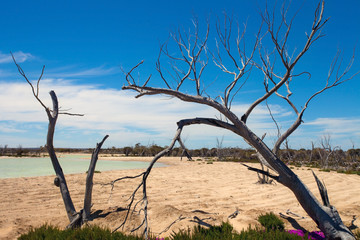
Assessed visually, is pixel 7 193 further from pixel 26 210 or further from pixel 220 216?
pixel 220 216

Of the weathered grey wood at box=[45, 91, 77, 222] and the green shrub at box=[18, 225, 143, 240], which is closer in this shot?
the green shrub at box=[18, 225, 143, 240]

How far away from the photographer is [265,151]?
4.42 metres

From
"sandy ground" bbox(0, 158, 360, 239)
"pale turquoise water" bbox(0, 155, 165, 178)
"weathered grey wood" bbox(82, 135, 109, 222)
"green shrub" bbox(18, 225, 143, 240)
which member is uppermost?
"weathered grey wood" bbox(82, 135, 109, 222)

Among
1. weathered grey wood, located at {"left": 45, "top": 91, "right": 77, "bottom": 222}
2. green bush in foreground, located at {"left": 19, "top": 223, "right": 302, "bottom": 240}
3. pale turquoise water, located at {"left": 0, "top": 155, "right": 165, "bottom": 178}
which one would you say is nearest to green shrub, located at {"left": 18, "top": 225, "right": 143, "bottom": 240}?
green bush in foreground, located at {"left": 19, "top": 223, "right": 302, "bottom": 240}

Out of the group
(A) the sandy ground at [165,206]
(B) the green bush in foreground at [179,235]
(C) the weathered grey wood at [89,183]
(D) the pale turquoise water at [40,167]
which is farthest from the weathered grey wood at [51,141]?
(D) the pale turquoise water at [40,167]

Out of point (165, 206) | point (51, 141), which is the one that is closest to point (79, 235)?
point (51, 141)

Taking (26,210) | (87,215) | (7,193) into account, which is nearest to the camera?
(87,215)

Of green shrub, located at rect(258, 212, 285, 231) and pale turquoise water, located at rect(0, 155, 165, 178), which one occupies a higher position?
green shrub, located at rect(258, 212, 285, 231)

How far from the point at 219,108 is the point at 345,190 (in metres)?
9.71

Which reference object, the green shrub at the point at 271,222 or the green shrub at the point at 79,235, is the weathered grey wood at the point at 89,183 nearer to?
the green shrub at the point at 79,235

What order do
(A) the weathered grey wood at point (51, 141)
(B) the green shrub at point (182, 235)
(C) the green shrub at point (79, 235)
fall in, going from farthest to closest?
1. (A) the weathered grey wood at point (51, 141)
2. (C) the green shrub at point (79, 235)
3. (B) the green shrub at point (182, 235)

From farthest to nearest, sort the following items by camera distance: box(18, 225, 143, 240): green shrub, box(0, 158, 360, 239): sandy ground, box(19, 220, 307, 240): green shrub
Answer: box(0, 158, 360, 239): sandy ground
box(18, 225, 143, 240): green shrub
box(19, 220, 307, 240): green shrub

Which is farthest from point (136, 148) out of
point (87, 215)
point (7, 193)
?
point (87, 215)

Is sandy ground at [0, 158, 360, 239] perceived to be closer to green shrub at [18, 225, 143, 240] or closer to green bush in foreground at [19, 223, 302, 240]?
green bush in foreground at [19, 223, 302, 240]
